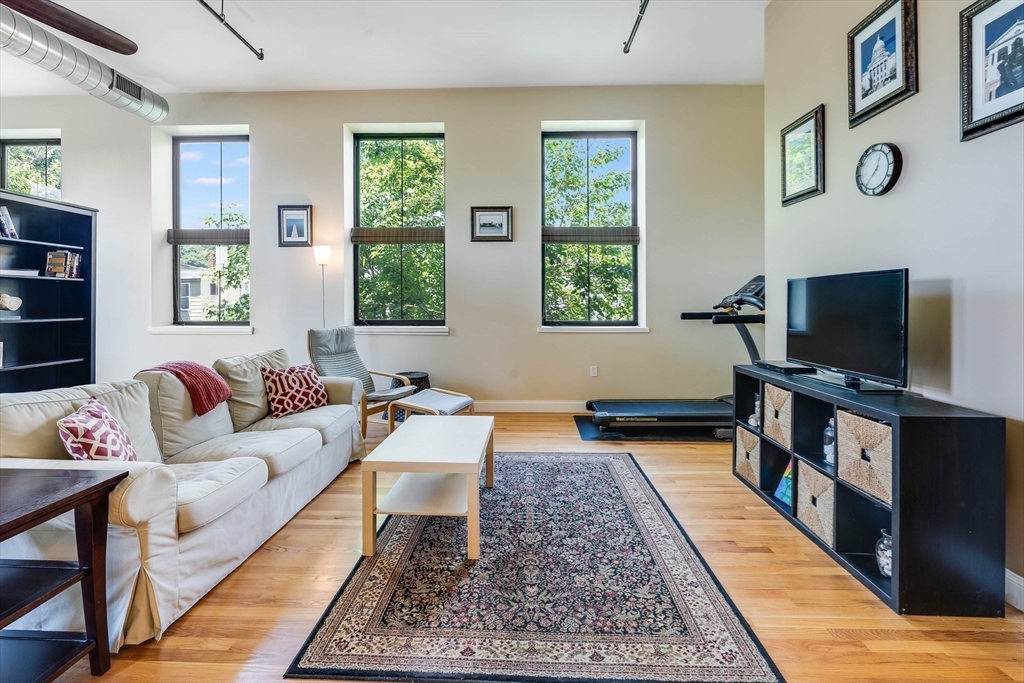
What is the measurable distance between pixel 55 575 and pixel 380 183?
13.7 feet

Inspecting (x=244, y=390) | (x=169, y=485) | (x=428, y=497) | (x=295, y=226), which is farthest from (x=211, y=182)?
(x=428, y=497)

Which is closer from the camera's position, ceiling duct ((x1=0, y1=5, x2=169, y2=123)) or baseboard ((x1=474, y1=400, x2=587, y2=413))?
ceiling duct ((x1=0, y1=5, x2=169, y2=123))

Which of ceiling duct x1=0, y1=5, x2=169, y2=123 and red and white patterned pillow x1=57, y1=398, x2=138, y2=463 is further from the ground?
ceiling duct x1=0, y1=5, x2=169, y2=123

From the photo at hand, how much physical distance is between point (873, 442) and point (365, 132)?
4.93 metres

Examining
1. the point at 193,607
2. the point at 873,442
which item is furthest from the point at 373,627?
the point at 873,442

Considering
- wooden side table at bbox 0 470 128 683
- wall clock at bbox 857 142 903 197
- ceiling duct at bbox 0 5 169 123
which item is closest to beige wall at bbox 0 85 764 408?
ceiling duct at bbox 0 5 169 123

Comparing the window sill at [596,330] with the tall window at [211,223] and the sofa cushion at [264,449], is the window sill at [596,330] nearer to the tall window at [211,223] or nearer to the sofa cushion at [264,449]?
the sofa cushion at [264,449]

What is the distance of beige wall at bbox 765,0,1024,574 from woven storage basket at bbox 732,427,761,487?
83 cm

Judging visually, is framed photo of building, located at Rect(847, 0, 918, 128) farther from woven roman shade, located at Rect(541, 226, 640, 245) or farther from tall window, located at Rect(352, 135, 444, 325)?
tall window, located at Rect(352, 135, 444, 325)

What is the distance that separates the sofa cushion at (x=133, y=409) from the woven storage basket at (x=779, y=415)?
2.97 meters

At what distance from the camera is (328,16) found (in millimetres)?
3211

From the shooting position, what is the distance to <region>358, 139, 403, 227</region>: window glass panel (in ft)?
15.1

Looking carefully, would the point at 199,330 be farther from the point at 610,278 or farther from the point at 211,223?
the point at 610,278

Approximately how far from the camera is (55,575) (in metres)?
1.17
